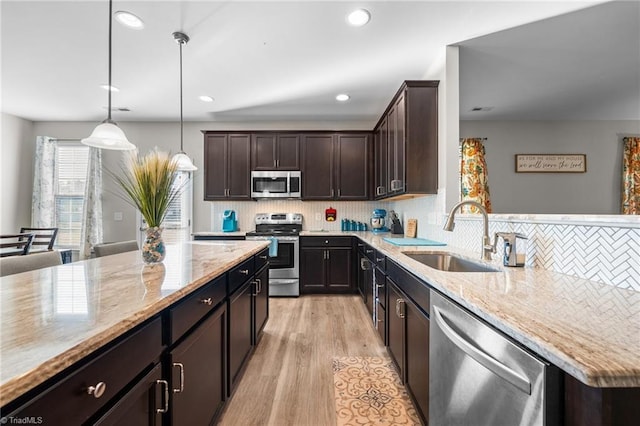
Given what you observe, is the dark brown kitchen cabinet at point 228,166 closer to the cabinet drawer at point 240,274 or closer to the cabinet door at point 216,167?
the cabinet door at point 216,167

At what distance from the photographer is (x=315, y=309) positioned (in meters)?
3.34

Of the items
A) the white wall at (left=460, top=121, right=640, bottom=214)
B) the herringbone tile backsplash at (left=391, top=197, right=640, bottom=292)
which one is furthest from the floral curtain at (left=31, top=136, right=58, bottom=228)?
the white wall at (left=460, top=121, right=640, bottom=214)

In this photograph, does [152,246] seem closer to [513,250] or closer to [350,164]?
[513,250]

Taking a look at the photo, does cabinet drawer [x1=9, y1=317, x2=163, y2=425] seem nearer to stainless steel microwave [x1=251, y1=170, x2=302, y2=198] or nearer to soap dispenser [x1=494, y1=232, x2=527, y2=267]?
soap dispenser [x1=494, y1=232, x2=527, y2=267]

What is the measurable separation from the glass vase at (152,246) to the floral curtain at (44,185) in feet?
14.9

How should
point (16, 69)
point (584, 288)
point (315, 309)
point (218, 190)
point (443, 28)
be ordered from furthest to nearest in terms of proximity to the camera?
point (218, 190) < point (315, 309) < point (16, 69) < point (443, 28) < point (584, 288)

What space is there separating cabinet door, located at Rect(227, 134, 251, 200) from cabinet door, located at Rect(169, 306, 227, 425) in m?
2.90

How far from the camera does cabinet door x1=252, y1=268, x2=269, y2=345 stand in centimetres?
223

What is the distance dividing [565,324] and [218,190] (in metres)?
4.16

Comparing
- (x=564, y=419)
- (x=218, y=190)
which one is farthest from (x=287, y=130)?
(x=564, y=419)

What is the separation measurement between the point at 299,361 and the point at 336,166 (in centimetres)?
284

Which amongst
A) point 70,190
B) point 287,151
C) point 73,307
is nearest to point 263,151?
point 287,151

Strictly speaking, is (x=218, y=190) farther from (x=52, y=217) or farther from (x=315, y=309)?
(x=52, y=217)

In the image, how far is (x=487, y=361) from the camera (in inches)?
31.5
